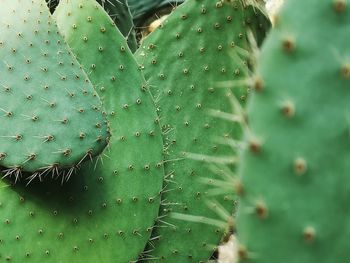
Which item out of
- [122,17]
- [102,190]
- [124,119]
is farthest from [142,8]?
[102,190]

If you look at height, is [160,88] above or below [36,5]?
below

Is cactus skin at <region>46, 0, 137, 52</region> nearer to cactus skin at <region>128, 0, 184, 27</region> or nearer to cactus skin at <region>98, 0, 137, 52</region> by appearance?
cactus skin at <region>98, 0, 137, 52</region>

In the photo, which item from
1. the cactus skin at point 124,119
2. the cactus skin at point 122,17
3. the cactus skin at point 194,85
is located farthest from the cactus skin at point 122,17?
the cactus skin at point 124,119

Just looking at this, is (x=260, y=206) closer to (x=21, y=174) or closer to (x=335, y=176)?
(x=335, y=176)

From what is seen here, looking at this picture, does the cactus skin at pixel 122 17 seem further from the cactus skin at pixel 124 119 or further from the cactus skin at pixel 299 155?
the cactus skin at pixel 299 155

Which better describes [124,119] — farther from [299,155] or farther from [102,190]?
[299,155]

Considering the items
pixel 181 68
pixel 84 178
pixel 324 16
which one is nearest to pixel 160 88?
pixel 181 68
